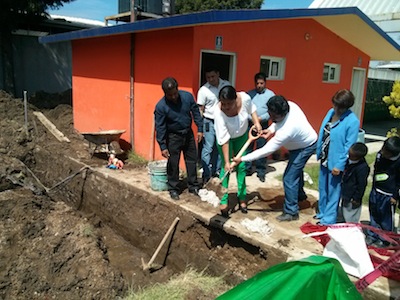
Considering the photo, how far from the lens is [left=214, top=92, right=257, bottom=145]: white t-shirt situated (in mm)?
4641

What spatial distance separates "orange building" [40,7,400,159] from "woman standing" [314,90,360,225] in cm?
244

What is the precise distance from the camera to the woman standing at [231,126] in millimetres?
4492

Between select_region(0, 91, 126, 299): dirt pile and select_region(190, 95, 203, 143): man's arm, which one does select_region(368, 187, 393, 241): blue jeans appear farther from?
select_region(0, 91, 126, 299): dirt pile

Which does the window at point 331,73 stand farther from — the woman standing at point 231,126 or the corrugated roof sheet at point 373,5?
the corrugated roof sheet at point 373,5

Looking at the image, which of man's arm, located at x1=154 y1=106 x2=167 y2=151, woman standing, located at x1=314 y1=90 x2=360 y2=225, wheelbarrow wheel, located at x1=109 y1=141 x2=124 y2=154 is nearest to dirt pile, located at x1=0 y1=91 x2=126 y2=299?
wheelbarrow wheel, located at x1=109 y1=141 x2=124 y2=154

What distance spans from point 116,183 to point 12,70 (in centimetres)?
988

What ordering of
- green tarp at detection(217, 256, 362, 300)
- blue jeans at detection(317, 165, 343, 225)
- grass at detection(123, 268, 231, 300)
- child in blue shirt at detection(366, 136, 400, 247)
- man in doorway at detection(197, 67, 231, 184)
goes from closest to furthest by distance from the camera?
green tarp at detection(217, 256, 362, 300) < child in blue shirt at detection(366, 136, 400, 247) < grass at detection(123, 268, 231, 300) < blue jeans at detection(317, 165, 343, 225) < man in doorway at detection(197, 67, 231, 184)

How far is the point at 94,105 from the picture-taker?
30.6 feet

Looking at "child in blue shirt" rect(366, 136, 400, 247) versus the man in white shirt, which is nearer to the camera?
"child in blue shirt" rect(366, 136, 400, 247)

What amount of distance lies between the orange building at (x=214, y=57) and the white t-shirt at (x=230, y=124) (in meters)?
1.67

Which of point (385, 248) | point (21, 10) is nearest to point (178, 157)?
point (385, 248)

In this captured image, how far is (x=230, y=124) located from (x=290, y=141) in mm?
809

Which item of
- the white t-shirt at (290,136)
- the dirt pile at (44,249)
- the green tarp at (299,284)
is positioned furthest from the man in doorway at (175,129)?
the green tarp at (299,284)

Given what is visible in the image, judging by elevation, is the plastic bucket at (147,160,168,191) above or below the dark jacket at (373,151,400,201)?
below
